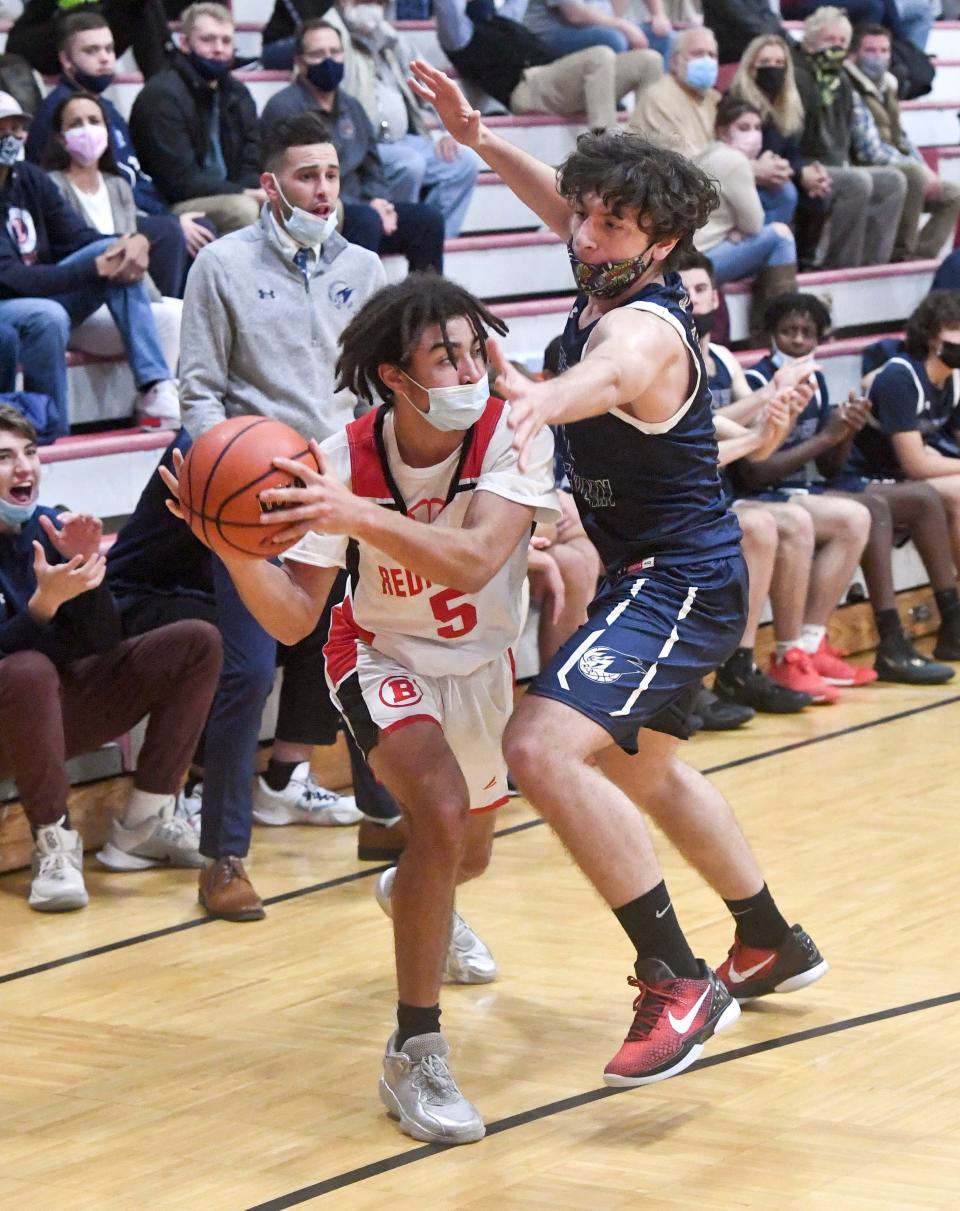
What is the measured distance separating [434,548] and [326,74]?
5.32 metres

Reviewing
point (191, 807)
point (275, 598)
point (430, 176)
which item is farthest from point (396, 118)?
point (275, 598)

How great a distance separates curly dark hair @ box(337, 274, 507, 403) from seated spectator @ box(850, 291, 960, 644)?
4793 mm

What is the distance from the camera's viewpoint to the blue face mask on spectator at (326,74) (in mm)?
8266

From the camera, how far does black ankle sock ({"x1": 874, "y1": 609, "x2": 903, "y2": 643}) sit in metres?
7.83

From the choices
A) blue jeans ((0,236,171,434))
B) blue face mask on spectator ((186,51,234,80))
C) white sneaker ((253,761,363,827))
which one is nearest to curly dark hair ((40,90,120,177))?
blue jeans ((0,236,171,434))

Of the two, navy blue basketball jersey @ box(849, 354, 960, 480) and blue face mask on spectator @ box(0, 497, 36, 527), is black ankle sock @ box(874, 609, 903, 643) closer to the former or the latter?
navy blue basketball jersey @ box(849, 354, 960, 480)

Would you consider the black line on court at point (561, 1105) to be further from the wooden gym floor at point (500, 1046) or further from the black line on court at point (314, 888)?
the black line on court at point (314, 888)

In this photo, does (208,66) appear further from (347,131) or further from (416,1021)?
(416,1021)

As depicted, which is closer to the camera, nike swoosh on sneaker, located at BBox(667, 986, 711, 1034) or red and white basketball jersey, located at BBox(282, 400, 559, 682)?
nike swoosh on sneaker, located at BBox(667, 986, 711, 1034)

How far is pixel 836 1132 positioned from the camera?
3449mm

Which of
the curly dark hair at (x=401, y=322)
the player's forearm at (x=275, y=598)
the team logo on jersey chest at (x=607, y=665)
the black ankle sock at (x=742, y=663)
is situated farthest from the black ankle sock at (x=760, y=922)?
the black ankle sock at (x=742, y=663)

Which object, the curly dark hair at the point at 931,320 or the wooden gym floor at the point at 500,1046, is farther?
the curly dark hair at the point at 931,320

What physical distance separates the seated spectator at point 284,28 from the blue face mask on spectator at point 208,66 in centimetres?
109

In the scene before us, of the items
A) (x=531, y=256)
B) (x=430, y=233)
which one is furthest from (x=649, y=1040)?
(x=531, y=256)
